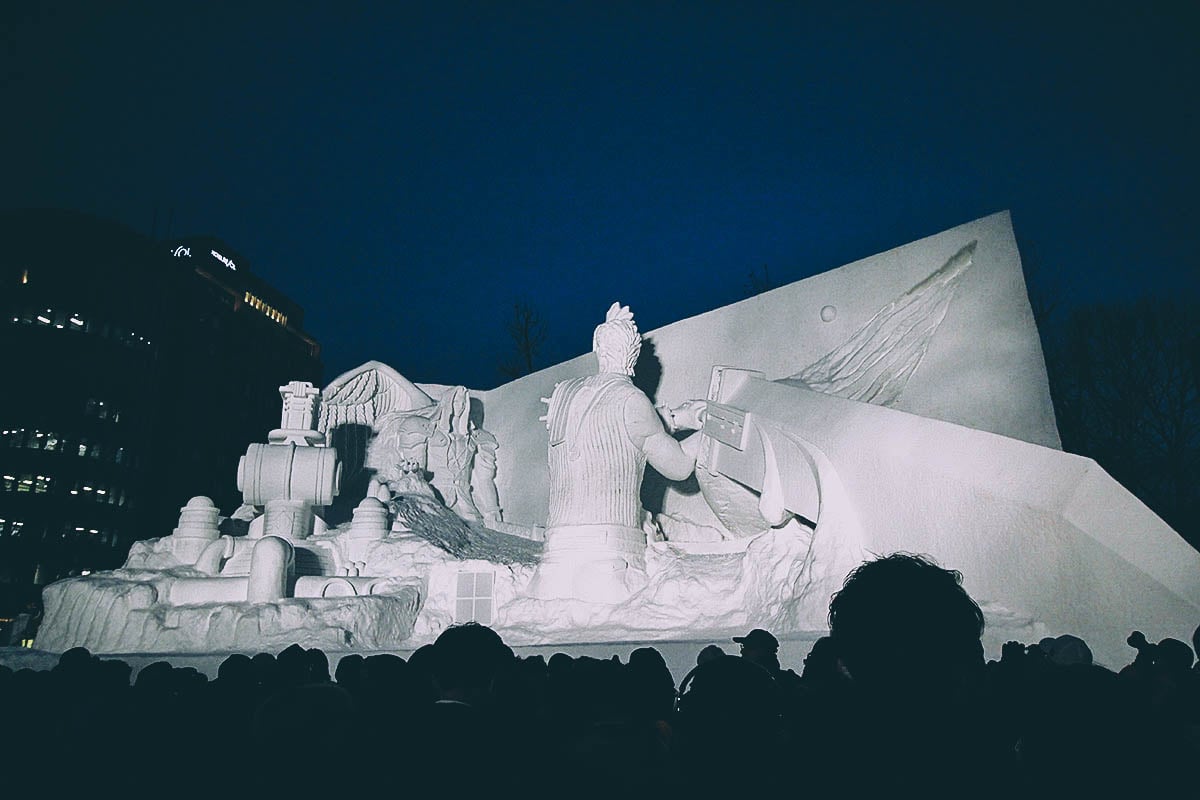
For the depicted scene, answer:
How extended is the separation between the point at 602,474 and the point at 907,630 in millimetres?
7966

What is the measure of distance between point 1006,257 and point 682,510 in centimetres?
481

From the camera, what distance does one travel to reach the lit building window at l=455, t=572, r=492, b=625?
9.41 metres

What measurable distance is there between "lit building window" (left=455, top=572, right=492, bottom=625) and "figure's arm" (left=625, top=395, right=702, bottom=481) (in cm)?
226

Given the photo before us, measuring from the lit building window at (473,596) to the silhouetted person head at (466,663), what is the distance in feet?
23.9

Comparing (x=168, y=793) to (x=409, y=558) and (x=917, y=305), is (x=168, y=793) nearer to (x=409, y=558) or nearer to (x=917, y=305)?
(x=917, y=305)

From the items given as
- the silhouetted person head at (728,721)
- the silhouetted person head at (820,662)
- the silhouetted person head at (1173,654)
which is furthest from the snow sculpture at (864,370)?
the silhouetted person head at (728,721)

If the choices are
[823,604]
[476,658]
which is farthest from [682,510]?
[476,658]

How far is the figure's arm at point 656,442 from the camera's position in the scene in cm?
951

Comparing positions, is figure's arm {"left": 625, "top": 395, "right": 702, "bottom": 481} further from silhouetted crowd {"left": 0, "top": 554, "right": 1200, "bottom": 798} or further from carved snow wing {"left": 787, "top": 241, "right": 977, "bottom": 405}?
silhouetted crowd {"left": 0, "top": 554, "right": 1200, "bottom": 798}

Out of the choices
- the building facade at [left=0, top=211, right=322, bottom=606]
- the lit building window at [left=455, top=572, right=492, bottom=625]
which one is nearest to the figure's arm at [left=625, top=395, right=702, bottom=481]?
the lit building window at [left=455, top=572, right=492, bottom=625]

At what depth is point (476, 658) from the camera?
2229 millimetres

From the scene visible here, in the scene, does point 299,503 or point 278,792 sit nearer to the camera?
point 278,792

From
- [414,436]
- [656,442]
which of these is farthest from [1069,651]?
[414,436]

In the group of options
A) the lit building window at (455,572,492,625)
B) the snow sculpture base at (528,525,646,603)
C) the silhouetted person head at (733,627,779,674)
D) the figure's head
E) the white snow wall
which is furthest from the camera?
the figure's head
